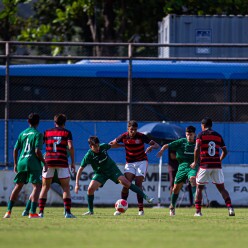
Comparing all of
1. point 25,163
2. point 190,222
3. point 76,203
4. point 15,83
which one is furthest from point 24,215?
point 15,83

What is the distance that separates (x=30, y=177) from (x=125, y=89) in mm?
9154

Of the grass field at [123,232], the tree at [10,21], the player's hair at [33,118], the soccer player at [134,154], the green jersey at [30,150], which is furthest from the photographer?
the tree at [10,21]

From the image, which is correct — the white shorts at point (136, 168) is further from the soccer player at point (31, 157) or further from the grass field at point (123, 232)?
the soccer player at point (31, 157)

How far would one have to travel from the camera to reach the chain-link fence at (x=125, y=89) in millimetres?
23266

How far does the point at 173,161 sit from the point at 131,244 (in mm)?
12324

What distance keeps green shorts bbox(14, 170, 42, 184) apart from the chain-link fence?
6.56 metres

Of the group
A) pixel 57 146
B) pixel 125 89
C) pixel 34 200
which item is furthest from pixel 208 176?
pixel 125 89

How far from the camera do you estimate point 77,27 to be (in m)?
35.5

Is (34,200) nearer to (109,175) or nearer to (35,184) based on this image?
(35,184)

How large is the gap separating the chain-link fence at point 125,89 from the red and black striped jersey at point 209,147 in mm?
5252

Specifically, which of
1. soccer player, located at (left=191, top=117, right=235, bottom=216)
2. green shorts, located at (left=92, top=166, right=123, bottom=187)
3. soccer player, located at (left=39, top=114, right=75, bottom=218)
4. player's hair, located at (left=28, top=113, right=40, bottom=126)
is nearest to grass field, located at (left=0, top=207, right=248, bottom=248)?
soccer player, located at (left=39, top=114, right=75, bottom=218)

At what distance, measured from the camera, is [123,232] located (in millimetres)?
12742

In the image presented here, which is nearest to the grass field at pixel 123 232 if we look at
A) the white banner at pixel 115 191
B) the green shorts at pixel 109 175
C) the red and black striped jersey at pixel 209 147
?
the red and black striped jersey at pixel 209 147

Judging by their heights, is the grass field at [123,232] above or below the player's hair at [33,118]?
below
